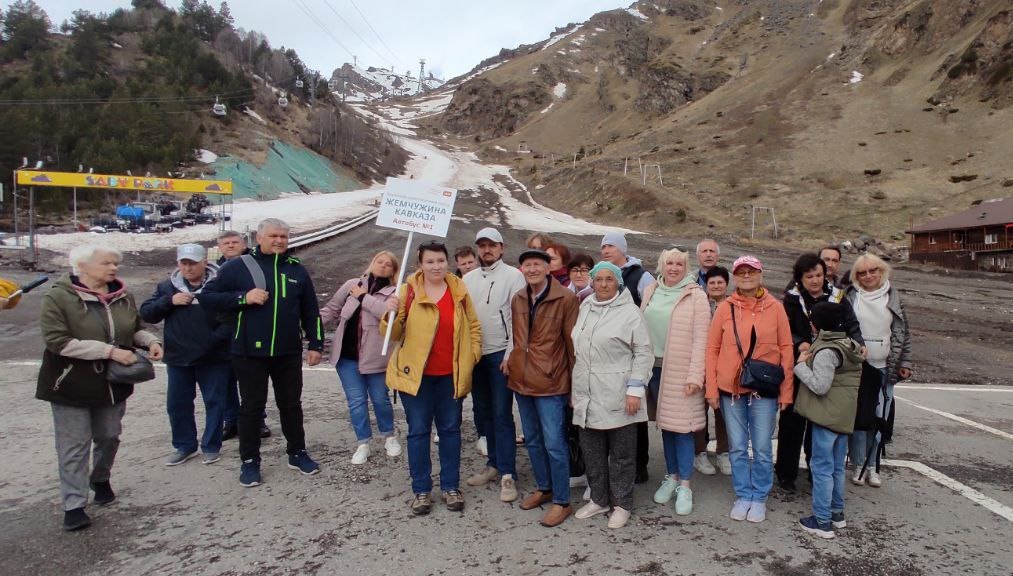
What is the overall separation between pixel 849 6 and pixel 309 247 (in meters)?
91.2

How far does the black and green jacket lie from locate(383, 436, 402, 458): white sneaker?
1.21m

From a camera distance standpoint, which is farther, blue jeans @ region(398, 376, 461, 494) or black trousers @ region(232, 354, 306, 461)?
black trousers @ region(232, 354, 306, 461)

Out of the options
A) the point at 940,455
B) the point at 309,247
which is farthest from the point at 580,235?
the point at 940,455

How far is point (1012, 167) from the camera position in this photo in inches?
1367

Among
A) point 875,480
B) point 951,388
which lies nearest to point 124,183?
point 875,480

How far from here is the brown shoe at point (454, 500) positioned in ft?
12.8

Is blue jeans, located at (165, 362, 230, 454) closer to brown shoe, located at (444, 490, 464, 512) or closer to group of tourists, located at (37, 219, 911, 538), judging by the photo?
group of tourists, located at (37, 219, 911, 538)

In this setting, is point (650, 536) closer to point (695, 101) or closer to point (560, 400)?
point (560, 400)

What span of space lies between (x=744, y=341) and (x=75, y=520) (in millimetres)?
4679

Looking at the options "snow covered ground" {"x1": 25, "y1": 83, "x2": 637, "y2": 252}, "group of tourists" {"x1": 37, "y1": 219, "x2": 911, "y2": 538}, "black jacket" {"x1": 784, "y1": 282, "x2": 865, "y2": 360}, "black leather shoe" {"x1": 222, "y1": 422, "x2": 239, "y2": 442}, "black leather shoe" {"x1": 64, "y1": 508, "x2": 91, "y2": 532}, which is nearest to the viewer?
"black leather shoe" {"x1": 64, "y1": 508, "x2": 91, "y2": 532}

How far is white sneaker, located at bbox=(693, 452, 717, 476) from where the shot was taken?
4.61 m

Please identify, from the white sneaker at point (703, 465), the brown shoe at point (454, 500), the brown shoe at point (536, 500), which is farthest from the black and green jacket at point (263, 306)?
the white sneaker at point (703, 465)

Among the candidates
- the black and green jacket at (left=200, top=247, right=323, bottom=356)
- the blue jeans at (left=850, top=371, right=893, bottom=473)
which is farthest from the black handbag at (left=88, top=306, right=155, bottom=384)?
the blue jeans at (left=850, top=371, right=893, bottom=473)

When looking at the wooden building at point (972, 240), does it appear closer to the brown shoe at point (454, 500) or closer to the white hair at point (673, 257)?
the white hair at point (673, 257)
